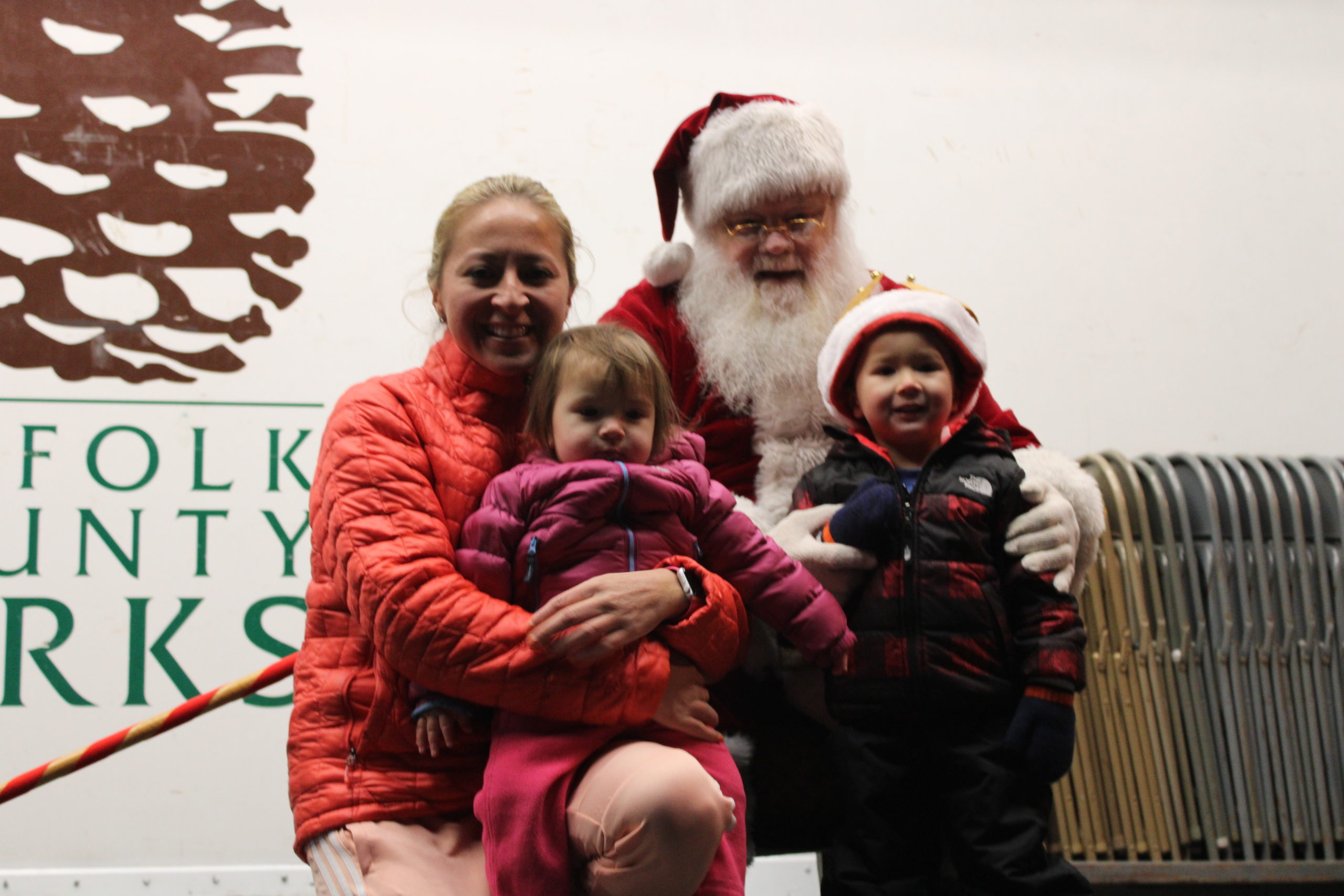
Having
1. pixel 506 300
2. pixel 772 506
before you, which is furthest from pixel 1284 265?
pixel 506 300

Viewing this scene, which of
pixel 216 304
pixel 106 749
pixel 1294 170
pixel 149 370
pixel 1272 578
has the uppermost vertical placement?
pixel 1294 170

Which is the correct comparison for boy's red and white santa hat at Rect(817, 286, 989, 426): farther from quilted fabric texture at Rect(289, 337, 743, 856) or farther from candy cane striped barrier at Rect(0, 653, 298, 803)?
candy cane striped barrier at Rect(0, 653, 298, 803)

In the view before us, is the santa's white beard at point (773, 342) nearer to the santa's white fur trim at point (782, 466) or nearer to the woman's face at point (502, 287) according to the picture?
the santa's white fur trim at point (782, 466)

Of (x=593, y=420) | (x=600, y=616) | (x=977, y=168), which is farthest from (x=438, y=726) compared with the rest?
(x=977, y=168)

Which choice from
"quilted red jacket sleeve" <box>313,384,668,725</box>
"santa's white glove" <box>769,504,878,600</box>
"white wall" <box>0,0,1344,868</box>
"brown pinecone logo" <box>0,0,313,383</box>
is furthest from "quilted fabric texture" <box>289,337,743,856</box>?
"brown pinecone logo" <box>0,0,313,383</box>

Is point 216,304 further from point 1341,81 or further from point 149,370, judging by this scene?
point 1341,81

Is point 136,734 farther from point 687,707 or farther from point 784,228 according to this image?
point 784,228

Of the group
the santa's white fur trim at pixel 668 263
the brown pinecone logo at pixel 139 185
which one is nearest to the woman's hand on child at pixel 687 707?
the santa's white fur trim at pixel 668 263

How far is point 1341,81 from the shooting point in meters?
3.00

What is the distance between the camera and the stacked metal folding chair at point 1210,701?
205 centimetres

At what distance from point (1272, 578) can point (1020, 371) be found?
3.11 ft

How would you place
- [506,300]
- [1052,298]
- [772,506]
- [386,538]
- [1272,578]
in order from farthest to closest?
[1052,298] < [1272,578] < [772,506] < [506,300] < [386,538]

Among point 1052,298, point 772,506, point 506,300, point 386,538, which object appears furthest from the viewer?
point 1052,298

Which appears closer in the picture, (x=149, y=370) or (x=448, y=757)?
(x=448, y=757)
